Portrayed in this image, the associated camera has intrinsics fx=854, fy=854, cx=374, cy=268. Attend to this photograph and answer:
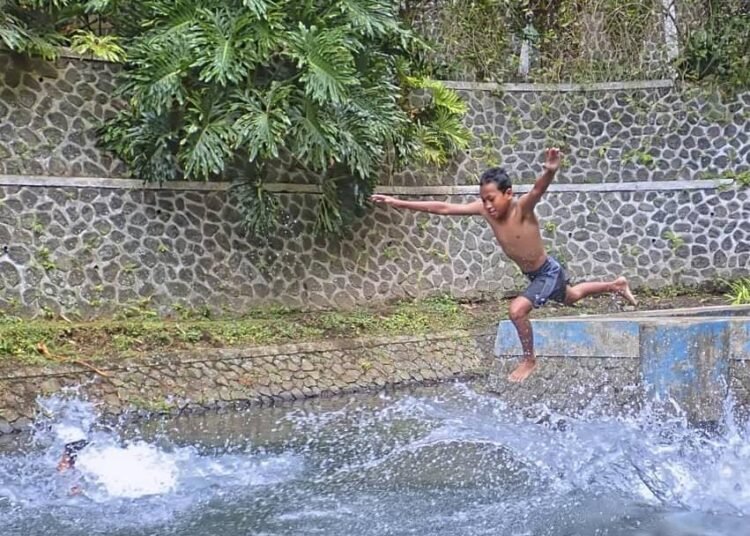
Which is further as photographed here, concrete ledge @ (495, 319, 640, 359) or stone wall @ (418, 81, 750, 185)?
stone wall @ (418, 81, 750, 185)

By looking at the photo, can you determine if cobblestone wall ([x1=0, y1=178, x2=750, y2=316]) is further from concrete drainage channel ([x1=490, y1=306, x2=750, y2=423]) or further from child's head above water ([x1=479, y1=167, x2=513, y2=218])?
child's head above water ([x1=479, y1=167, x2=513, y2=218])

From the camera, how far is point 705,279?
12.1 metres

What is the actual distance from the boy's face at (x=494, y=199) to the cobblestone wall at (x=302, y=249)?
203 inches

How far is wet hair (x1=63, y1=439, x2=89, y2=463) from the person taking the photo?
5848 mm

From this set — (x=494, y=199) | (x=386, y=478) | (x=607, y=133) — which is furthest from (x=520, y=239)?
(x=607, y=133)

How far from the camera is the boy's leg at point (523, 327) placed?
5762 mm

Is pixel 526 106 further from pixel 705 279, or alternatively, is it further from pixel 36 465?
pixel 36 465

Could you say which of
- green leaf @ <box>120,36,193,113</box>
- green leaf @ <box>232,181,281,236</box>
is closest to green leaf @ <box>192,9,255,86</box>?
green leaf @ <box>120,36,193,113</box>

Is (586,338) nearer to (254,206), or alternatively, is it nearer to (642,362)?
(642,362)

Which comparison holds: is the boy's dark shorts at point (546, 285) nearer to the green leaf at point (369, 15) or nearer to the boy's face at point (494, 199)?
the boy's face at point (494, 199)

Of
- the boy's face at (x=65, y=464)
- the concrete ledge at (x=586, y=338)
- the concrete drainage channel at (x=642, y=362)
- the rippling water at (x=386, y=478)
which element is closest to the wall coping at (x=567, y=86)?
the concrete drainage channel at (x=642, y=362)

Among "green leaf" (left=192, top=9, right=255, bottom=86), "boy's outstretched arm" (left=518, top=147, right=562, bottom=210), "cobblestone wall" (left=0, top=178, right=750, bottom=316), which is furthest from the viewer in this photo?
"cobblestone wall" (left=0, top=178, right=750, bottom=316)

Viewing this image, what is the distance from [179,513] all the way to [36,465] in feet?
5.37

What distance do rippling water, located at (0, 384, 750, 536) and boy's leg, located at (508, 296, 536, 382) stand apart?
0.67m
